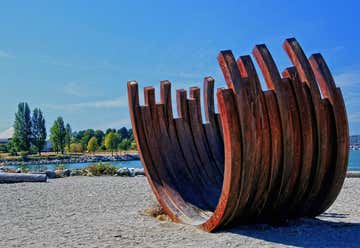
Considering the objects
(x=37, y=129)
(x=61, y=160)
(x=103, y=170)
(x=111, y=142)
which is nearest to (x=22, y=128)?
(x=37, y=129)

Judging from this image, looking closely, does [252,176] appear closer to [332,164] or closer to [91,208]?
[332,164]

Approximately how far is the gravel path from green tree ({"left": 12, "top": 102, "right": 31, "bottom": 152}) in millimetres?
55593

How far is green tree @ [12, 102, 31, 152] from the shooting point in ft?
204

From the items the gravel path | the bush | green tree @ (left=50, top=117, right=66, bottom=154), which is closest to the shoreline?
green tree @ (left=50, top=117, right=66, bottom=154)

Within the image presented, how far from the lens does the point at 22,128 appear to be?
6212 centimetres

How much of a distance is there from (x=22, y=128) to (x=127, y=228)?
60298 millimetres

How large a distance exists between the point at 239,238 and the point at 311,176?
1218 mm

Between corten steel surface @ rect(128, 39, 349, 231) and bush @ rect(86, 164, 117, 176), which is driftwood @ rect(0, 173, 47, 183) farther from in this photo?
corten steel surface @ rect(128, 39, 349, 231)

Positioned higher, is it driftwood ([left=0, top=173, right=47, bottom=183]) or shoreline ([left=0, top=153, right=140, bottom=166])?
driftwood ([left=0, top=173, right=47, bottom=183])

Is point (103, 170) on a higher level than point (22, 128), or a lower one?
lower

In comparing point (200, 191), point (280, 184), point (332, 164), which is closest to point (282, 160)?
point (280, 184)

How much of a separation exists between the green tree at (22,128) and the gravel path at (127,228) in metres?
55.6

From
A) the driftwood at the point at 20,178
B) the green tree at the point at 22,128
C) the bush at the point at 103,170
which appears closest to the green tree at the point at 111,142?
the green tree at the point at 22,128

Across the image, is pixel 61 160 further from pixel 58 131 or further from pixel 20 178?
pixel 20 178
